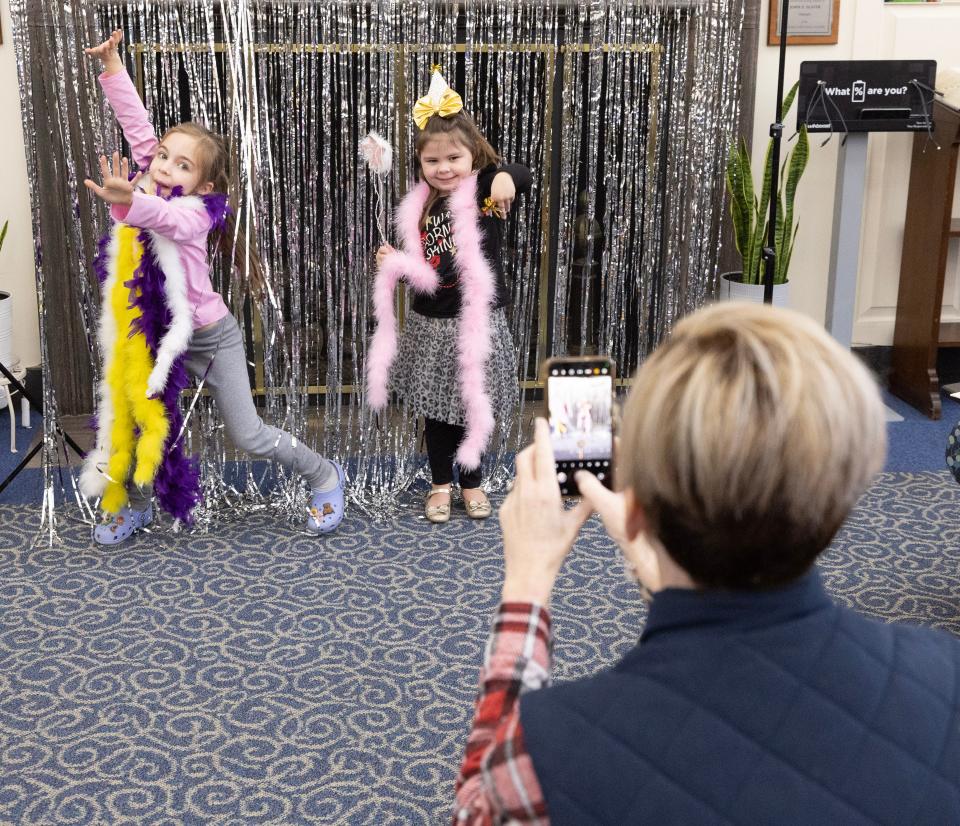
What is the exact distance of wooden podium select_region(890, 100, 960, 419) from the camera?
13.9 feet

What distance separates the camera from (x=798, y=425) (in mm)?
833

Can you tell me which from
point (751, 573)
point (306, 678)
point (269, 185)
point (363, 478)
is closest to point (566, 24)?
point (269, 185)

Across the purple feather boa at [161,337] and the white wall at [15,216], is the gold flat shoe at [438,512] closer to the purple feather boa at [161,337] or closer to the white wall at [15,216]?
the purple feather boa at [161,337]

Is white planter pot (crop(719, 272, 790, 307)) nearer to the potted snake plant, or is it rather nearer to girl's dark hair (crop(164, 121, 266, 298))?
the potted snake plant

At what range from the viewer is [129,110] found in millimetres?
3111

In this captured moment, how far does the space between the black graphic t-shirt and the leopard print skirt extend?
5cm

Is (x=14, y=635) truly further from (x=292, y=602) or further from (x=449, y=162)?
(x=449, y=162)

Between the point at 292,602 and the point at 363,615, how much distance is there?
7.9 inches

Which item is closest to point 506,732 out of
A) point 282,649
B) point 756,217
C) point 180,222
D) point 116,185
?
point 282,649

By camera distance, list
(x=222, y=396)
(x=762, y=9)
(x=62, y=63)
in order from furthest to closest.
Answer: (x=762, y=9), (x=62, y=63), (x=222, y=396)

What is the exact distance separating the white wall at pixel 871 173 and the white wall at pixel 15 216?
273 centimetres

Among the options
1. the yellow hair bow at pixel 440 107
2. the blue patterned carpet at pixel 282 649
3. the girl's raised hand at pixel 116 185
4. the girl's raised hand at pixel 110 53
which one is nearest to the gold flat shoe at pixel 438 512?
the blue patterned carpet at pixel 282 649

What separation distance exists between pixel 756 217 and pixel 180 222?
217 cm

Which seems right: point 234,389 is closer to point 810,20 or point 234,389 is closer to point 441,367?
point 441,367
